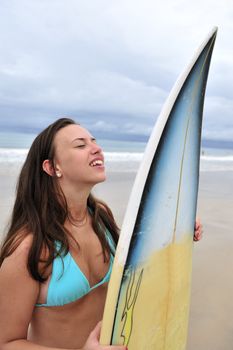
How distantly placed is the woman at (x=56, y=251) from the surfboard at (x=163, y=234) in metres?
0.15

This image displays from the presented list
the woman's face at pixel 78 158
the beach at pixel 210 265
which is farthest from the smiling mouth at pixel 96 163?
the beach at pixel 210 265

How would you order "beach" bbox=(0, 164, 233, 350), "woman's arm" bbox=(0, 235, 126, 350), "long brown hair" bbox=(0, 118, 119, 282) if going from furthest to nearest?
"beach" bbox=(0, 164, 233, 350)
"long brown hair" bbox=(0, 118, 119, 282)
"woman's arm" bbox=(0, 235, 126, 350)

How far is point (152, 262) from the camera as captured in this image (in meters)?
1.67

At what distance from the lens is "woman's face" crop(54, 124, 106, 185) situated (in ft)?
5.10

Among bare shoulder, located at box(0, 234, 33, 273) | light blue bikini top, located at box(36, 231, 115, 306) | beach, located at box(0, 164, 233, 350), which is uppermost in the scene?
bare shoulder, located at box(0, 234, 33, 273)

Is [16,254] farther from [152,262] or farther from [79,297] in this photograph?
[152,262]

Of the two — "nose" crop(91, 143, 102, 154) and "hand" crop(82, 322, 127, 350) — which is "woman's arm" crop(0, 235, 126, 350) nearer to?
"hand" crop(82, 322, 127, 350)

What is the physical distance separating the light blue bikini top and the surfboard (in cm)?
13

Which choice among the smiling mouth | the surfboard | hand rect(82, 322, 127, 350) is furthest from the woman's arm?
the smiling mouth

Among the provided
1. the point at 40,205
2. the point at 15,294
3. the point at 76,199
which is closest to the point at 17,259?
the point at 15,294

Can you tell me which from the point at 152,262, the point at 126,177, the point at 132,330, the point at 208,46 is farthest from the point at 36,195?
the point at 126,177

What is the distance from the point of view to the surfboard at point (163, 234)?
1531 millimetres

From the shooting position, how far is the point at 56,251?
150 cm

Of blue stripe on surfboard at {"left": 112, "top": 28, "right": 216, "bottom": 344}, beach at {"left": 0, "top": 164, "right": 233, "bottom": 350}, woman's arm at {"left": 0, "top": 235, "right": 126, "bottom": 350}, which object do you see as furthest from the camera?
beach at {"left": 0, "top": 164, "right": 233, "bottom": 350}
